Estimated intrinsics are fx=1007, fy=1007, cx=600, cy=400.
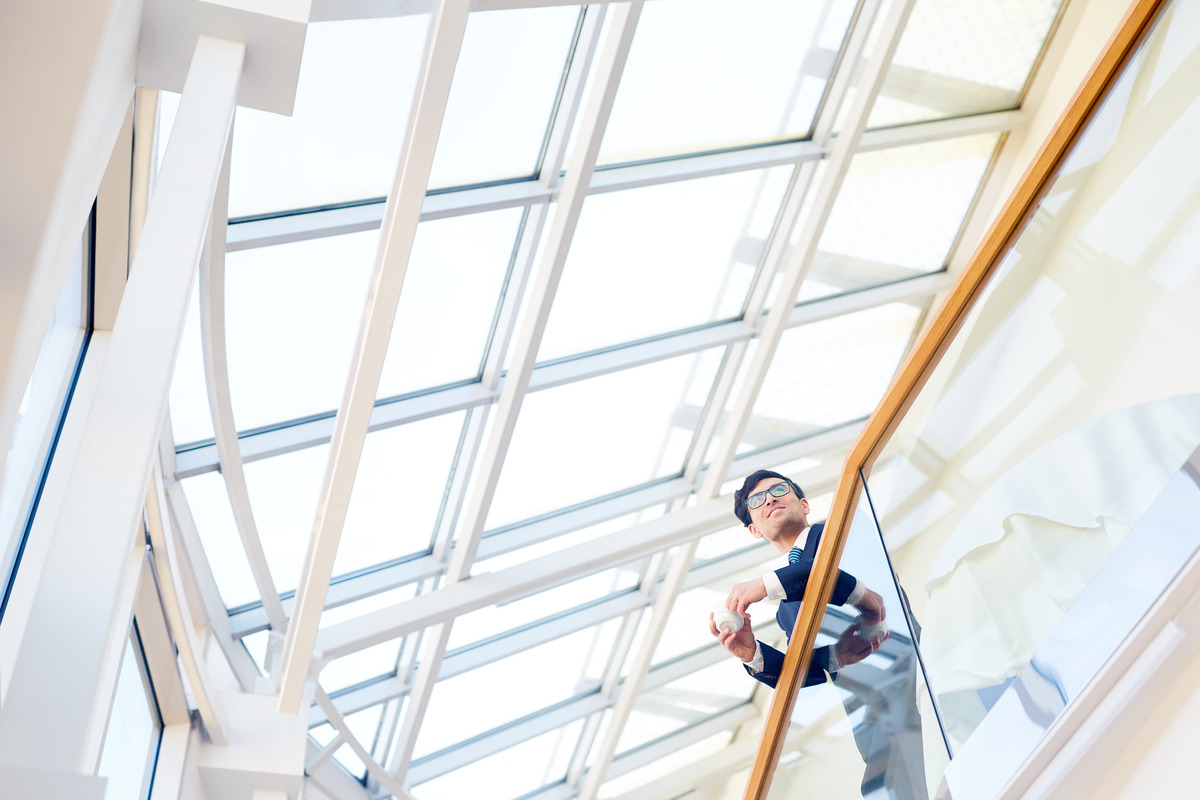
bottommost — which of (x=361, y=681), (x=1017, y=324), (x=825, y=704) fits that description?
(x=825, y=704)

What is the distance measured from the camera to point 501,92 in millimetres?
5891

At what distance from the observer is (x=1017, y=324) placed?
2256mm

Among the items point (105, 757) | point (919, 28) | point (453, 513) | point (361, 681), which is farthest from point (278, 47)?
point (361, 681)

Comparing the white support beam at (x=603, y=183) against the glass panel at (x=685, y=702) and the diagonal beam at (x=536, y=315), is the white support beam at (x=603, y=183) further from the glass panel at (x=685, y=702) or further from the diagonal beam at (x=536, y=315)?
the glass panel at (x=685, y=702)

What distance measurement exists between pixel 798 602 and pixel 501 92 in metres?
3.87

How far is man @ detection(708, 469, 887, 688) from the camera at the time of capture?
2666mm

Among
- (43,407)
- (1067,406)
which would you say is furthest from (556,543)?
(1067,406)

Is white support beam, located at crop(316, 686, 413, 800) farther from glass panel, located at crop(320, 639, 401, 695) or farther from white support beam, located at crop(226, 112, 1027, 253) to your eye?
white support beam, located at crop(226, 112, 1027, 253)

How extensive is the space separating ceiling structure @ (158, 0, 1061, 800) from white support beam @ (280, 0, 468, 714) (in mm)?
17

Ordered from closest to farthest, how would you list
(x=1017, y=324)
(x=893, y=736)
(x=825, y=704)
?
(x=1017, y=324) → (x=893, y=736) → (x=825, y=704)

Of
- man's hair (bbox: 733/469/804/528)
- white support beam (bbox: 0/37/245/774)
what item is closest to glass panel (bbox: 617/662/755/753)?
man's hair (bbox: 733/469/804/528)

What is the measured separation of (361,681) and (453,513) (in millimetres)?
2304

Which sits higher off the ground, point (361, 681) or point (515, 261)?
point (515, 261)

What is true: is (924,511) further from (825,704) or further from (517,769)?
(517,769)
